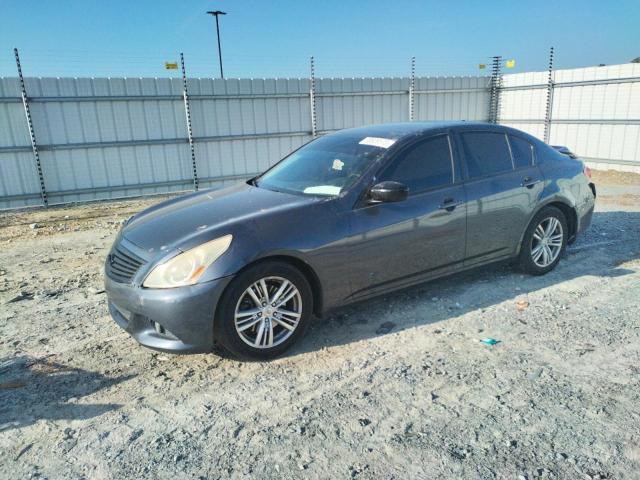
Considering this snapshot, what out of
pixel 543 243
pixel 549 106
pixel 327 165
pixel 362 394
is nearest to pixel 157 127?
pixel 327 165

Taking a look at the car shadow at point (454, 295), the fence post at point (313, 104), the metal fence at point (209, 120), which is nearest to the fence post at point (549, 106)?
the metal fence at point (209, 120)

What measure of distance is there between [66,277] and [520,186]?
5.05 meters

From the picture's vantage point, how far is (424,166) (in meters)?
4.35

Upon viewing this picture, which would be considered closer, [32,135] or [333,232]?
[333,232]

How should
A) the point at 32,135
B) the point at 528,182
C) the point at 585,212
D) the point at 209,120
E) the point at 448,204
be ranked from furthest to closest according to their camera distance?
the point at 209,120 < the point at 32,135 < the point at 585,212 < the point at 528,182 < the point at 448,204

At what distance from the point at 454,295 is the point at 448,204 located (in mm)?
962

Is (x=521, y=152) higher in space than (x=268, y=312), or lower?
higher

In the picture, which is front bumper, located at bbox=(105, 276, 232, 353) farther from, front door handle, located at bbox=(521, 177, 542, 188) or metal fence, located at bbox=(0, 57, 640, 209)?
metal fence, located at bbox=(0, 57, 640, 209)

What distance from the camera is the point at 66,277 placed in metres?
5.68

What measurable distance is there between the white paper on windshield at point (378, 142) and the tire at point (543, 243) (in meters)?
1.82

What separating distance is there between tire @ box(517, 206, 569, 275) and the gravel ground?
0.85ft

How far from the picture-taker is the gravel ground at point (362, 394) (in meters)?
2.60

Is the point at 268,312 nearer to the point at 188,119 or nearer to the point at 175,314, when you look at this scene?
the point at 175,314

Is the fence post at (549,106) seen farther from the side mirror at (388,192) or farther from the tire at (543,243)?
the side mirror at (388,192)
